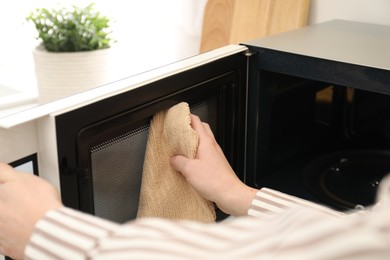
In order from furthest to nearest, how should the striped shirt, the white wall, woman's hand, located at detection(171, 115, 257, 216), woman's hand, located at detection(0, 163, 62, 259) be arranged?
the white wall < woman's hand, located at detection(171, 115, 257, 216) < woman's hand, located at detection(0, 163, 62, 259) < the striped shirt

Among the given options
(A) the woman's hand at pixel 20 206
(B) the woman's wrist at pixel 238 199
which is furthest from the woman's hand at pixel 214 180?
(A) the woman's hand at pixel 20 206

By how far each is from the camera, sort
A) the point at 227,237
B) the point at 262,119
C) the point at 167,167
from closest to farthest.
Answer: the point at 227,237 → the point at 167,167 → the point at 262,119

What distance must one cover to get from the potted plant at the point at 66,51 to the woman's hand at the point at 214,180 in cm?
87

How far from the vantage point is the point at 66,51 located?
160 cm

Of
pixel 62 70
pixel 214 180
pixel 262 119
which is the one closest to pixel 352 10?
pixel 262 119

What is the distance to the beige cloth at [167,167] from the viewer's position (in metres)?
0.76

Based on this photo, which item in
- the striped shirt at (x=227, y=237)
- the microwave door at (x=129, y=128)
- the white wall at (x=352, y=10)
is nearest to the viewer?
the striped shirt at (x=227, y=237)

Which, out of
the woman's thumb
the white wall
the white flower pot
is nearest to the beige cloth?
the woman's thumb

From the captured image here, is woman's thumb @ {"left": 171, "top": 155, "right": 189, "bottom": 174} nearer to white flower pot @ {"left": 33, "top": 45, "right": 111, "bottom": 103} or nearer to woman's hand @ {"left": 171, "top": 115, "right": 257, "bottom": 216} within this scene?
woman's hand @ {"left": 171, "top": 115, "right": 257, "bottom": 216}

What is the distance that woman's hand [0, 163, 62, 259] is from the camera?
1.75 feet

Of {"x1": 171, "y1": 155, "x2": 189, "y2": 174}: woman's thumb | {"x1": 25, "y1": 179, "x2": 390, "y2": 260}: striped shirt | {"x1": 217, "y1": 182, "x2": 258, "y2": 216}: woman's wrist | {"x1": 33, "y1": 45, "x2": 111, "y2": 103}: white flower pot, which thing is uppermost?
{"x1": 25, "y1": 179, "x2": 390, "y2": 260}: striped shirt

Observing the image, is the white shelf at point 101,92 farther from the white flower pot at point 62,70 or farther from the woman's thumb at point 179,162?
the white flower pot at point 62,70

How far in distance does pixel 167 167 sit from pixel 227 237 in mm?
368

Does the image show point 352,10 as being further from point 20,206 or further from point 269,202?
point 20,206
